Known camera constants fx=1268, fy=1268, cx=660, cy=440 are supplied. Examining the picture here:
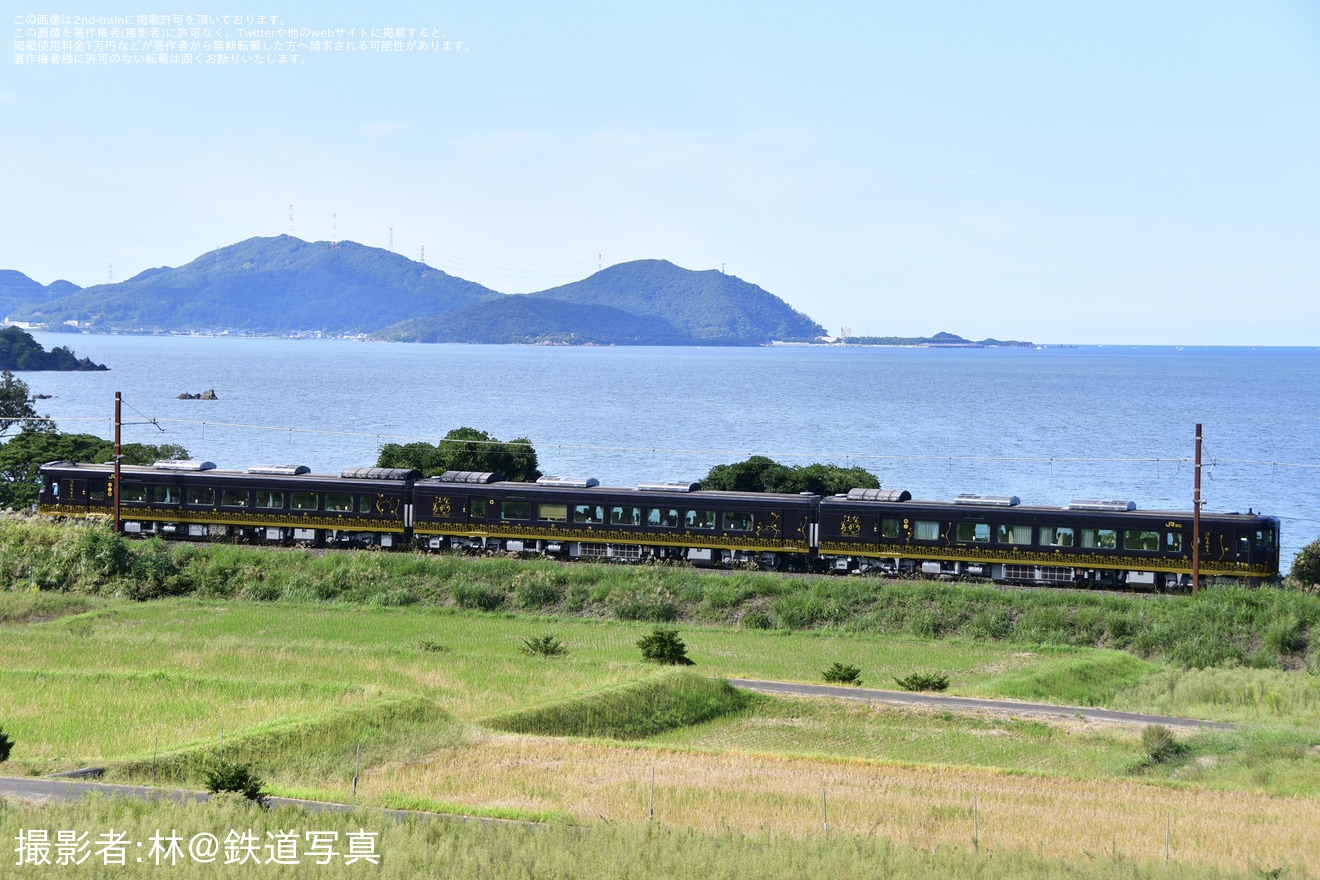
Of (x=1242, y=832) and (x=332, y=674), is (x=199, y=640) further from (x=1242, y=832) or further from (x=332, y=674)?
(x=1242, y=832)

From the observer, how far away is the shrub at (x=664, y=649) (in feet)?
122

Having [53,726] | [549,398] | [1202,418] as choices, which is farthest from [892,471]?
[53,726]

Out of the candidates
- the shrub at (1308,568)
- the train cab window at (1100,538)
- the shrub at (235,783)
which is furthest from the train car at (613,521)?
the shrub at (235,783)

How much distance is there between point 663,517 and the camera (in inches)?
1951

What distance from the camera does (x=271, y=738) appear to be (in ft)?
85.5

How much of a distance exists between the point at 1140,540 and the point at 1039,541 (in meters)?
3.37

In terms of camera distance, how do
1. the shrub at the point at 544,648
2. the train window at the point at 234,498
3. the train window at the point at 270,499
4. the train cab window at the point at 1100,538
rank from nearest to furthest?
the shrub at the point at 544,648 < the train cab window at the point at 1100,538 < the train window at the point at 270,499 < the train window at the point at 234,498

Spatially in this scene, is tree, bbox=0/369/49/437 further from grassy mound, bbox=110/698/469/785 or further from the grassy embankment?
grassy mound, bbox=110/698/469/785

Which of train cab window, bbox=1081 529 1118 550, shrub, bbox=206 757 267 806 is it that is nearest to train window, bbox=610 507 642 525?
train cab window, bbox=1081 529 1118 550

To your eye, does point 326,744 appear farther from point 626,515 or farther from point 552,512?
point 552,512

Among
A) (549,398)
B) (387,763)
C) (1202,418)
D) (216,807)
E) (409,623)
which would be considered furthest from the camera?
(549,398)

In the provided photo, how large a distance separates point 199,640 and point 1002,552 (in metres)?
27.5

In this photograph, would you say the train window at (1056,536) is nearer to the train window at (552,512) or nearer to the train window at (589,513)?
the train window at (589,513)

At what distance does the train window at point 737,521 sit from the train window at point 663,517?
6.50 ft
